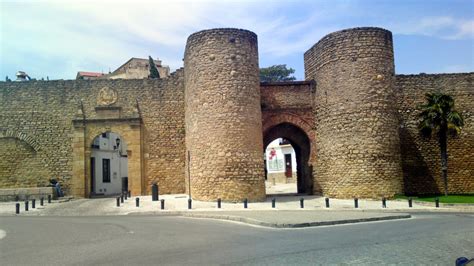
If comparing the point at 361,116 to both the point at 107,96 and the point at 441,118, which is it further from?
the point at 107,96

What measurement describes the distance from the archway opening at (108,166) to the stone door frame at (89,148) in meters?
7.46

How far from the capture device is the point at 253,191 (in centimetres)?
1973

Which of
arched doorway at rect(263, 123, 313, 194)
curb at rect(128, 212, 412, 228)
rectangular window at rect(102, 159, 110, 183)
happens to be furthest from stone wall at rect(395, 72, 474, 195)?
rectangular window at rect(102, 159, 110, 183)

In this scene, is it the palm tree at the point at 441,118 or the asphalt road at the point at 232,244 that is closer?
the asphalt road at the point at 232,244

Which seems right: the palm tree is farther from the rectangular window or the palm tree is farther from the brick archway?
the rectangular window

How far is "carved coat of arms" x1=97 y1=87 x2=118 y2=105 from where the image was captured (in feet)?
80.0

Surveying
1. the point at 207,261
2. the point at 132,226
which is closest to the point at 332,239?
the point at 207,261

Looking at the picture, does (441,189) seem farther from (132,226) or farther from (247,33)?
(132,226)

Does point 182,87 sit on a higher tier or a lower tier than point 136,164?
higher

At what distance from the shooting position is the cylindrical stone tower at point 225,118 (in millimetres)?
19672

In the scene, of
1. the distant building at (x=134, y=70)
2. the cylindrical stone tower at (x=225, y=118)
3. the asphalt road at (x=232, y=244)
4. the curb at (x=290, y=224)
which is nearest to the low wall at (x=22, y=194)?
the cylindrical stone tower at (x=225, y=118)

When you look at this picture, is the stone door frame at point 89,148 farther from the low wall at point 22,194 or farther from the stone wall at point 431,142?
the stone wall at point 431,142

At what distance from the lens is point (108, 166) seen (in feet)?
113

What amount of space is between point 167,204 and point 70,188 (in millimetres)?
7810
